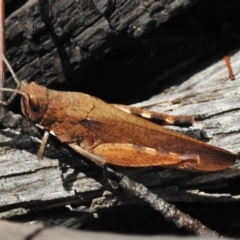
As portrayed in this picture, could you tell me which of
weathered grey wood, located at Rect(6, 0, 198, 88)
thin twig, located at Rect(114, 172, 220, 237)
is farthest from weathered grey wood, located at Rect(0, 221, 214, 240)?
weathered grey wood, located at Rect(6, 0, 198, 88)

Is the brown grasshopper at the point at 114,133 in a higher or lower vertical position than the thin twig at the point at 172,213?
higher

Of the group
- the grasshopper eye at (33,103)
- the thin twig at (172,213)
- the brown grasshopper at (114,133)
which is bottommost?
the thin twig at (172,213)

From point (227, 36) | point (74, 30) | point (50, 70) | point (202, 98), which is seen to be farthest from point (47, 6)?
point (227, 36)

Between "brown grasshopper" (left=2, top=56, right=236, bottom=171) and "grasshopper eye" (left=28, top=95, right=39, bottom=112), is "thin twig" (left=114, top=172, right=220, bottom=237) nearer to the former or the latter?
"brown grasshopper" (left=2, top=56, right=236, bottom=171)

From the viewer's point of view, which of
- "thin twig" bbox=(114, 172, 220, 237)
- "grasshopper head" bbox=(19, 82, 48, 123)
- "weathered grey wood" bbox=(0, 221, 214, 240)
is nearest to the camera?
"weathered grey wood" bbox=(0, 221, 214, 240)

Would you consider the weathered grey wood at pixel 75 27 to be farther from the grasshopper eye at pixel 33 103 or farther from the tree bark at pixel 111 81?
the grasshopper eye at pixel 33 103

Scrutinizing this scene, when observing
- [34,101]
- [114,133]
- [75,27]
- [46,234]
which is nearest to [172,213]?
[114,133]

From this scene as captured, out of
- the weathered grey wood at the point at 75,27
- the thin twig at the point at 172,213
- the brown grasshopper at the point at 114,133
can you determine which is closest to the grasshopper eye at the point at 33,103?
the brown grasshopper at the point at 114,133
